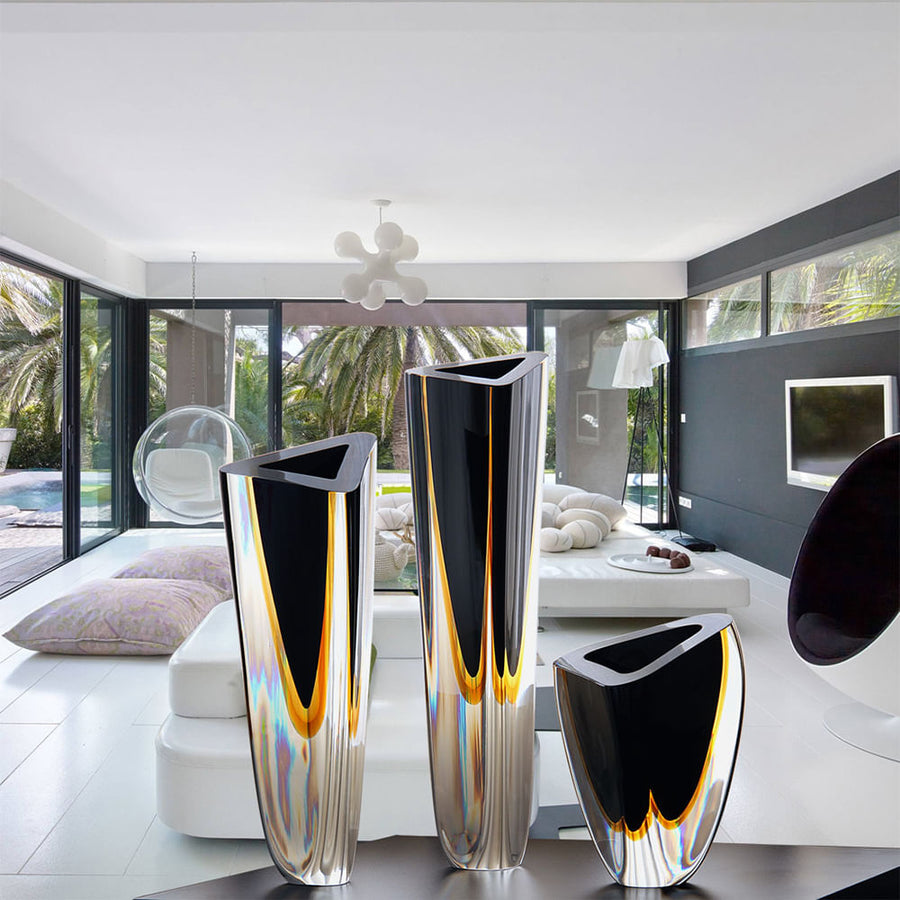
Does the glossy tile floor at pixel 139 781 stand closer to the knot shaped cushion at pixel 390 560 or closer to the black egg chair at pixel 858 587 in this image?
the black egg chair at pixel 858 587

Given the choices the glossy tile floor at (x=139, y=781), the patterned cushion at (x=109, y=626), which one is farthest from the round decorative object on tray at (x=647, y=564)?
the patterned cushion at (x=109, y=626)

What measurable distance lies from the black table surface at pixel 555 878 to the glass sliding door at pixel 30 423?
4806 mm

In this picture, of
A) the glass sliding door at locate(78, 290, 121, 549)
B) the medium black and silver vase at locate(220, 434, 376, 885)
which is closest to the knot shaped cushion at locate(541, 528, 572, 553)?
the glass sliding door at locate(78, 290, 121, 549)

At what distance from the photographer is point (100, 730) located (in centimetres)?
292

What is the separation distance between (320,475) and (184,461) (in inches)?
211

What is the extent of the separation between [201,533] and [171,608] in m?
3.57

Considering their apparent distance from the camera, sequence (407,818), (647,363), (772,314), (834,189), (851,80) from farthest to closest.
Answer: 1. (647,363)
2. (772,314)
3. (834,189)
4. (851,80)
5. (407,818)

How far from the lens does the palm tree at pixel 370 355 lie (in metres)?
10.6

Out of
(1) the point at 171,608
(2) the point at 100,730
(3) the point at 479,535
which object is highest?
(3) the point at 479,535

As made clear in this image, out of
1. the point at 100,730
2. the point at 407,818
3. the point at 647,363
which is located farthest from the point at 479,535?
the point at 647,363

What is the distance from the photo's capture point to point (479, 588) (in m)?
0.58

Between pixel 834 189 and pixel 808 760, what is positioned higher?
pixel 834 189

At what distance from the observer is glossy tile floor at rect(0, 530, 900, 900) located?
6.73 ft

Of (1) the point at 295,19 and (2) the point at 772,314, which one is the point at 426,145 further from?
(2) the point at 772,314
